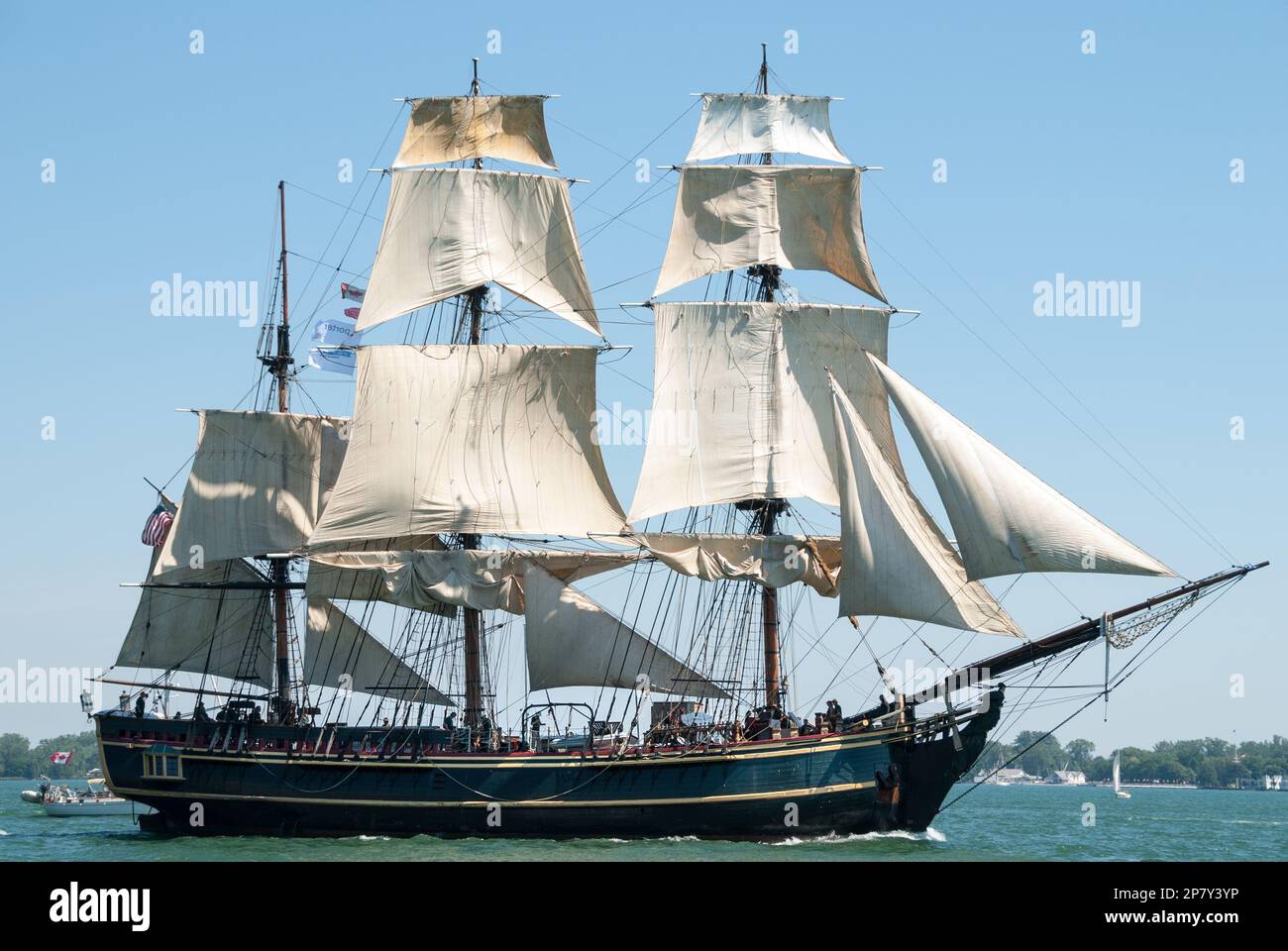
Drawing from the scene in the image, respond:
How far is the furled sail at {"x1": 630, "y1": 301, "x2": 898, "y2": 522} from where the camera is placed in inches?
2557

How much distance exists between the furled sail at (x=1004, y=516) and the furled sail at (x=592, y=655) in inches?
460

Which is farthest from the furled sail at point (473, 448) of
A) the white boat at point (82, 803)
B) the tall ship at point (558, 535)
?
the white boat at point (82, 803)

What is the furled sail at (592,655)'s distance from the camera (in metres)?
63.4

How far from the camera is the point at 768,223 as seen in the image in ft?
220

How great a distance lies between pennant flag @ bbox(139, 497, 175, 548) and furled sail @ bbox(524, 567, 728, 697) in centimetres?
1698

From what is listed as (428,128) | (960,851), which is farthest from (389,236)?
(960,851)

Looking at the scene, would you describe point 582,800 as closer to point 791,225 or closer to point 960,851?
point 960,851

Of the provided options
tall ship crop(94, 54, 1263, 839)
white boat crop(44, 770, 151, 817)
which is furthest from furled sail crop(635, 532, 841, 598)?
white boat crop(44, 770, 151, 817)

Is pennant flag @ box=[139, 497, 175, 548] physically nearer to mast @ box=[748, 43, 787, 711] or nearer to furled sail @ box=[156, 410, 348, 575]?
furled sail @ box=[156, 410, 348, 575]

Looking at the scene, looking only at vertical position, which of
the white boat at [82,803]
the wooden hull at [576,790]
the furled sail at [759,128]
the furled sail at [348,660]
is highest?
the furled sail at [759,128]

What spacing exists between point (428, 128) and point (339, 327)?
8.92 meters

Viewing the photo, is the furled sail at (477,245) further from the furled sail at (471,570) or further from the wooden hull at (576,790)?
the wooden hull at (576,790)

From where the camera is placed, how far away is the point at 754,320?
218ft

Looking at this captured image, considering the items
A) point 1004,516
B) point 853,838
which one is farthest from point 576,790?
point 1004,516
